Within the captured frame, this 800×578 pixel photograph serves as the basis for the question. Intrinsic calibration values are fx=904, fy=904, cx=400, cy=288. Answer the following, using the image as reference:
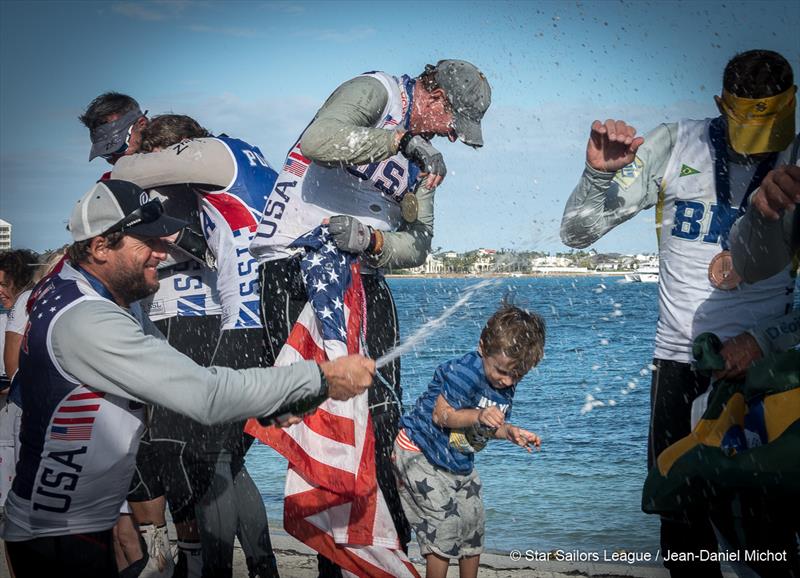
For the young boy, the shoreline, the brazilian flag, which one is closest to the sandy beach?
the shoreline

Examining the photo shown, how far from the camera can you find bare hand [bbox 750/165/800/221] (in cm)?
301

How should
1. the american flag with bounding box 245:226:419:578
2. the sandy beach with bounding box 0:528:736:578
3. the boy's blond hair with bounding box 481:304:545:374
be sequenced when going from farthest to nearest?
the sandy beach with bounding box 0:528:736:578, the boy's blond hair with bounding box 481:304:545:374, the american flag with bounding box 245:226:419:578

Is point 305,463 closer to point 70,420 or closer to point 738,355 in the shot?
point 70,420

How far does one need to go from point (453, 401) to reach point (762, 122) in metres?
1.82

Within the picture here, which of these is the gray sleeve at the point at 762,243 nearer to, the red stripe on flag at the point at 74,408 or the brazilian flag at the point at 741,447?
the brazilian flag at the point at 741,447

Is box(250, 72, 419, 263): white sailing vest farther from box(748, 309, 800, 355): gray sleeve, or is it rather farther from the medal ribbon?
box(748, 309, 800, 355): gray sleeve

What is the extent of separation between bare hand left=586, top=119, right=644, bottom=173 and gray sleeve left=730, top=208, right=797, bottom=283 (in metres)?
0.51

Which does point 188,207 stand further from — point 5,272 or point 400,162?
point 5,272

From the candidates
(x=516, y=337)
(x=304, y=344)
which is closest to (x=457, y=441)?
(x=516, y=337)

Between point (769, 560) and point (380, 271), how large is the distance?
7.16ft

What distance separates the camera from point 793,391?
2.69 m

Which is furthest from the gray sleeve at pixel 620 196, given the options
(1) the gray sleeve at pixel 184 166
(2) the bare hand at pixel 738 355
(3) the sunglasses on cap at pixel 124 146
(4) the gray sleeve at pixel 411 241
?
(3) the sunglasses on cap at pixel 124 146

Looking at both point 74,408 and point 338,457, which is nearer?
point 74,408

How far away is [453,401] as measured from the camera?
14.0 ft
